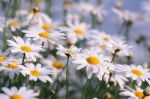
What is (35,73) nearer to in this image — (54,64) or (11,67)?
(11,67)

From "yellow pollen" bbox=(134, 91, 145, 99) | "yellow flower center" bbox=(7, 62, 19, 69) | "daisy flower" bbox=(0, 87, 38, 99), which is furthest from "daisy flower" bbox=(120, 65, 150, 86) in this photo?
"daisy flower" bbox=(0, 87, 38, 99)

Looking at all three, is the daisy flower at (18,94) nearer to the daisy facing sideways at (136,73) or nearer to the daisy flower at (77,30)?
the daisy facing sideways at (136,73)

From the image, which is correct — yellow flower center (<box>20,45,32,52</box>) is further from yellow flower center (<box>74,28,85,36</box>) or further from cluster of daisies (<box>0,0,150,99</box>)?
yellow flower center (<box>74,28,85,36</box>)

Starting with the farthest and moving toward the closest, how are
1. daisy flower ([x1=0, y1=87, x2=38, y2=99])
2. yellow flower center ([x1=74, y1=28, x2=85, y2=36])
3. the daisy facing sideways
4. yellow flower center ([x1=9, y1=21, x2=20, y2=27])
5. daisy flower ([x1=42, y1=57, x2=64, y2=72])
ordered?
yellow flower center ([x1=74, y1=28, x2=85, y2=36]) → yellow flower center ([x1=9, y1=21, x2=20, y2=27]) → daisy flower ([x1=42, y1=57, x2=64, y2=72]) → the daisy facing sideways → daisy flower ([x1=0, y1=87, x2=38, y2=99])

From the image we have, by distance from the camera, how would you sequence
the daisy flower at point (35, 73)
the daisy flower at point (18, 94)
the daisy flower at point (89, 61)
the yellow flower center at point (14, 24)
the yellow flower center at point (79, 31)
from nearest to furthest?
the daisy flower at point (18, 94)
the daisy flower at point (35, 73)
the daisy flower at point (89, 61)
the yellow flower center at point (14, 24)
the yellow flower center at point (79, 31)

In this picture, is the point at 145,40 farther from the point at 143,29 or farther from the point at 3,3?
the point at 3,3

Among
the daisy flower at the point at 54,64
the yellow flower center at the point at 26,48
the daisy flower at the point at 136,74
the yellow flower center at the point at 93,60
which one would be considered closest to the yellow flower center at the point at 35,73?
the yellow flower center at the point at 26,48
